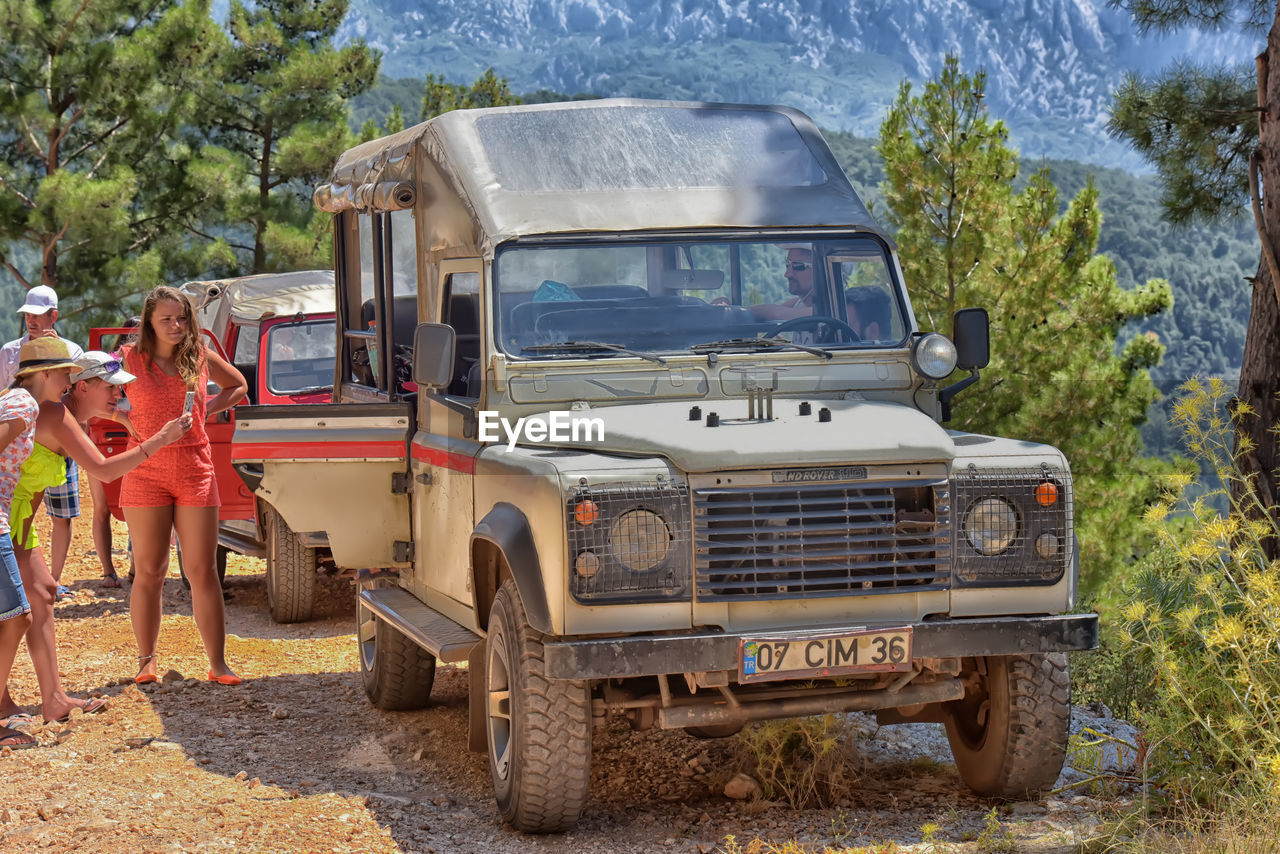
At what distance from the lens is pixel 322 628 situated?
412 inches

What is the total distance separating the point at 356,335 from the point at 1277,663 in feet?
17.1

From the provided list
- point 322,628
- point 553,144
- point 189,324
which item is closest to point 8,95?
point 322,628

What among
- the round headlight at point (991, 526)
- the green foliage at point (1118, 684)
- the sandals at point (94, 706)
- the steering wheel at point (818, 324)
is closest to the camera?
the round headlight at point (991, 526)

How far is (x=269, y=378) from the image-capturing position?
11469 mm

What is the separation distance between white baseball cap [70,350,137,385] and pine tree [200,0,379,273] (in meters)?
19.7

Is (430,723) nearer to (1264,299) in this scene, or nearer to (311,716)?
(311,716)

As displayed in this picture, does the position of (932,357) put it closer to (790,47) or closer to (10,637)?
(10,637)

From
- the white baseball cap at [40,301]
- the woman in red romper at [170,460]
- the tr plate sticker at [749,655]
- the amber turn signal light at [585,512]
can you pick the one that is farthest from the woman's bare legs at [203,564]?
the tr plate sticker at [749,655]

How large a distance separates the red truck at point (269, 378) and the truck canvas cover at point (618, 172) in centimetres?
381

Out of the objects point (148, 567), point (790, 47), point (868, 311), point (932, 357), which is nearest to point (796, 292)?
point (868, 311)

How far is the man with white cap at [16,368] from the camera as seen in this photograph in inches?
378

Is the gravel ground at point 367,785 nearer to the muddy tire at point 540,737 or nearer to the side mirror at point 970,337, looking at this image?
the muddy tire at point 540,737

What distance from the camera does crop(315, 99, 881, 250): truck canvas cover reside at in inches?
259

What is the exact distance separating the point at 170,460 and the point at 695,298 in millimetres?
2898
